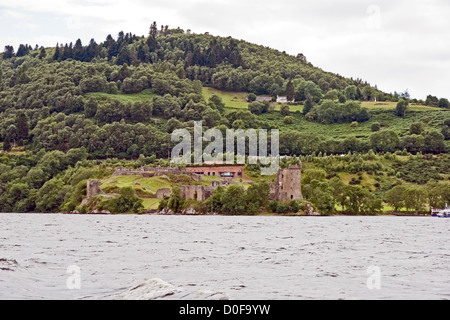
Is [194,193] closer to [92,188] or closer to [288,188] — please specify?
[288,188]

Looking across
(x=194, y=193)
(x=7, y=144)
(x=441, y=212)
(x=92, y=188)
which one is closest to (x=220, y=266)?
(x=194, y=193)

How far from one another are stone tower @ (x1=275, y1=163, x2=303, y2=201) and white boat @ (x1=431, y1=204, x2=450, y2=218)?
77.9 ft

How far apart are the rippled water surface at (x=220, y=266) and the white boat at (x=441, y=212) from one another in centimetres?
5901

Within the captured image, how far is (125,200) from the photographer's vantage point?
11338 cm

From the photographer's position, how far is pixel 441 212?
114938 mm

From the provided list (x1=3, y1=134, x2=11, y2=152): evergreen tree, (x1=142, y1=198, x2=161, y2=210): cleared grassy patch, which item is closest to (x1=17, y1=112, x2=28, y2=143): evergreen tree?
(x1=3, y1=134, x2=11, y2=152): evergreen tree

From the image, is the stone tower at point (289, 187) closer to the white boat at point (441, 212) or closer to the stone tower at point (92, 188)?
the white boat at point (441, 212)

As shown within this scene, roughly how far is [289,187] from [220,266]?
80.4 m

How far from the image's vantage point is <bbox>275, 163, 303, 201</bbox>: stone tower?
114m

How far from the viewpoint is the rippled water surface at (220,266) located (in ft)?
88.3

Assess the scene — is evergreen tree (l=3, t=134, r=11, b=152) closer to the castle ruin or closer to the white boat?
the castle ruin

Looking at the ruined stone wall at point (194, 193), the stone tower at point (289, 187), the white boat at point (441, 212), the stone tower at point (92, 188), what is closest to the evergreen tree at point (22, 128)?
the stone tower at point (92, 188)
